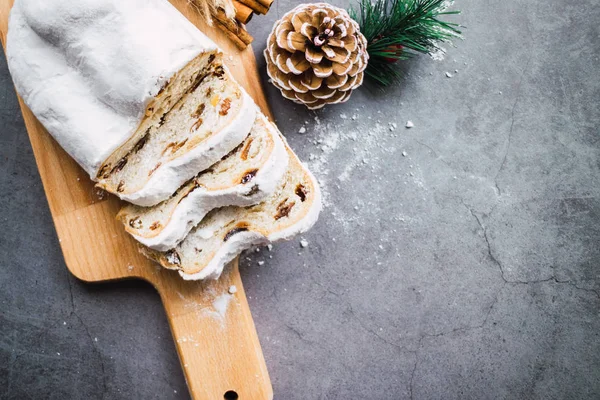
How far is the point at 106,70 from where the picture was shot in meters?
1.72

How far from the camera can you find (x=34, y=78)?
5.89 ft

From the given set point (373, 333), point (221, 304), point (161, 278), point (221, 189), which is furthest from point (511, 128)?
point (161, 278)

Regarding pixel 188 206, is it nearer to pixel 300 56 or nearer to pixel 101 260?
pixel 101 260

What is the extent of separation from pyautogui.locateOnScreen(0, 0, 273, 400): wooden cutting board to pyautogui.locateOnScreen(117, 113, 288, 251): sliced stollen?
0.23m

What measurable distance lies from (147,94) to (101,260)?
78cm

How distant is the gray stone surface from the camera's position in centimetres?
214

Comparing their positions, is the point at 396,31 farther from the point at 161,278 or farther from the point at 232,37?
the point at 161,278

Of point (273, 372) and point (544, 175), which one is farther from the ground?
point (544, 175)

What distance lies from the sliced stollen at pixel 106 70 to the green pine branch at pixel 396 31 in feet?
2.27

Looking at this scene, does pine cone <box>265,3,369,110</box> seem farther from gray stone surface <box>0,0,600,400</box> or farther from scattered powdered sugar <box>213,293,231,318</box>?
scattered powdered sugar <box>213,293,231,318</box>

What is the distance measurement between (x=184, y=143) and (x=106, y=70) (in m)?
0.38

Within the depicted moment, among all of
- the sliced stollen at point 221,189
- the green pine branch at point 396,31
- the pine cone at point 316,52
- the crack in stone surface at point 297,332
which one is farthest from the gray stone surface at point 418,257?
the sliced stollen at point 221,189

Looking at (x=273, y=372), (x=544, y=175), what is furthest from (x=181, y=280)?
(x=544, y=175)

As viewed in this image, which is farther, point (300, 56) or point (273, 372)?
point (273, 372)
